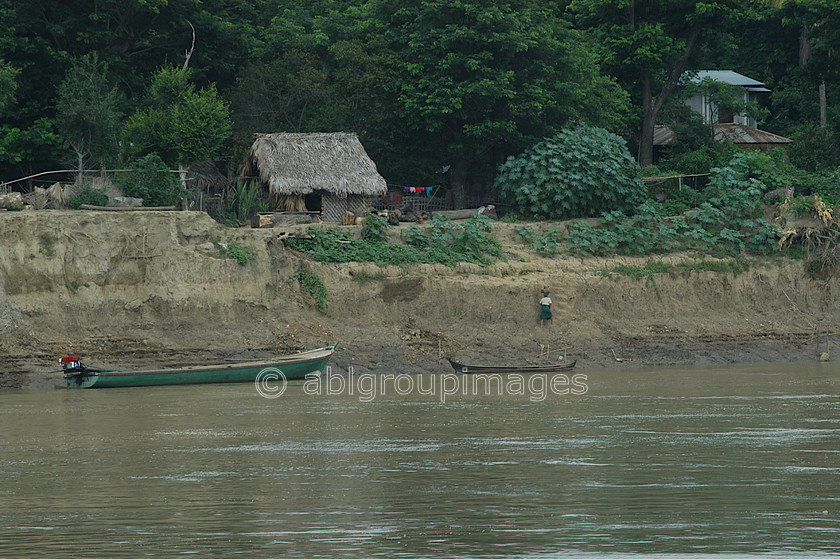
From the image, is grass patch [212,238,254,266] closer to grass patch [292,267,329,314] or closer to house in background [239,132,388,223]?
grass patch [292,267,329,314]

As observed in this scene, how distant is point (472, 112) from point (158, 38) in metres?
11.1

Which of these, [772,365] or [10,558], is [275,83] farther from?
[10,558]

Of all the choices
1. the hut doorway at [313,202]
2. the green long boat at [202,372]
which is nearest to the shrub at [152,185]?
the hut doorway at [313,202]

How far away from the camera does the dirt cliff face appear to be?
2583 cm

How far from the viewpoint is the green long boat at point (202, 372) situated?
23.3m

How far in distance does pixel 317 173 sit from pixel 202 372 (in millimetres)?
A: 9006

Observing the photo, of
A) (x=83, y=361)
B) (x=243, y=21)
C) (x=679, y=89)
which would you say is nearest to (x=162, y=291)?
(x=83, y=361)

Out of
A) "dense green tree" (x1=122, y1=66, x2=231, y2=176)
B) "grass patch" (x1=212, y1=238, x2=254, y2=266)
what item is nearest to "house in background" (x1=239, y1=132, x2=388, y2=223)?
"dense green tree" (x1=122, y1=66, x2=231, y2=176)

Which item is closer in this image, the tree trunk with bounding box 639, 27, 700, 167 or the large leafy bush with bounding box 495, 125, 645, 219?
the large leafy bush with bounding box 495, 125, 645, 219

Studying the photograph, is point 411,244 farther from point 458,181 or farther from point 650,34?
point 650,34

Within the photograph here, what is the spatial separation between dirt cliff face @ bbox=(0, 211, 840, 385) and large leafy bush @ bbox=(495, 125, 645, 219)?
229 cm

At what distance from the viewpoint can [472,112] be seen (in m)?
33.3

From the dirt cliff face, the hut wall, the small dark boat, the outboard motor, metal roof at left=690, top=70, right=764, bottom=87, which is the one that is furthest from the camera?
metal roof at left=690, top=70, right=764, bottom=87

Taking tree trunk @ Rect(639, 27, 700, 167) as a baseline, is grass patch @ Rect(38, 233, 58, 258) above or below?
below
